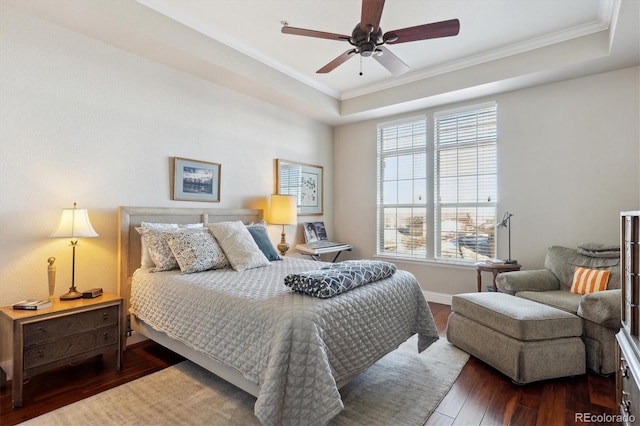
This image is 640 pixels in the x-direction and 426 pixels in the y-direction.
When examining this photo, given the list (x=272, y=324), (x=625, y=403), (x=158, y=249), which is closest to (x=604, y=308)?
(x=625, y=403)

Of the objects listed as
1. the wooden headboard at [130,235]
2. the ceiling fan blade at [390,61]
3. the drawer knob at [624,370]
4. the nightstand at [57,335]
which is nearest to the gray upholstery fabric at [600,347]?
the drawer knob at [624,370]

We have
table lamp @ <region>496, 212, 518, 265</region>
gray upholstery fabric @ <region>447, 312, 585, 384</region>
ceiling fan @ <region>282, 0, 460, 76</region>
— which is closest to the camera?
ceiling fan @ <region>282, 0, 460, 76</region>

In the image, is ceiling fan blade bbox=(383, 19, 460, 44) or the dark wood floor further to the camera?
ceiling fan blade bbox=(383, 19, 460, 44)

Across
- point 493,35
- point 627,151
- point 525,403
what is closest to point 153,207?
point 525,403

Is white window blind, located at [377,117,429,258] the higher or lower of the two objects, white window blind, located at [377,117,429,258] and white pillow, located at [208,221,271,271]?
the higher

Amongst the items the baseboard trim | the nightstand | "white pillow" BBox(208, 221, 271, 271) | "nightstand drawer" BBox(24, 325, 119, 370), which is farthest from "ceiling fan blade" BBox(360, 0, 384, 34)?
the baseboard trim

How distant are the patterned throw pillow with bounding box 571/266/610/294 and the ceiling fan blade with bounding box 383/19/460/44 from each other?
92.8 inches

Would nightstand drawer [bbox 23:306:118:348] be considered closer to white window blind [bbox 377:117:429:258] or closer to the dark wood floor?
the dark wood floor

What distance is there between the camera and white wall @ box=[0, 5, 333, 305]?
2303 mm

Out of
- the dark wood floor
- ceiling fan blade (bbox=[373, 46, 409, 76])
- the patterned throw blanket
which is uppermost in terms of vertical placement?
ceiling fan blade (bbox=[373, 46, 409, 76])

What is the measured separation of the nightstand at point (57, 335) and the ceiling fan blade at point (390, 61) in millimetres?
2767

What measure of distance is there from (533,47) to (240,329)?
3746mm

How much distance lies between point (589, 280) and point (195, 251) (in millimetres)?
3372

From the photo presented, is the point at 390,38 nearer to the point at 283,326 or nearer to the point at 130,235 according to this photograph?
the point at 283,326
